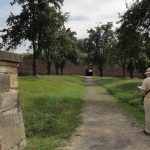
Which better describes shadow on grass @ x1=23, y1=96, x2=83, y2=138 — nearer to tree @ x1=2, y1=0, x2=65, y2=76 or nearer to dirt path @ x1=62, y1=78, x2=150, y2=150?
dirt path @ x1=62, y1=78, x2=150, y2=150

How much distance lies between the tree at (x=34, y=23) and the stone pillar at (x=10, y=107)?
3695 cm

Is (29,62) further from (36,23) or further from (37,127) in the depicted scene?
(37,127)

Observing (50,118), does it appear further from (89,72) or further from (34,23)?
(89,72)

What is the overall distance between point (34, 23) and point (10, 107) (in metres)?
38.0

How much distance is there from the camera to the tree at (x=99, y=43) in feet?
299

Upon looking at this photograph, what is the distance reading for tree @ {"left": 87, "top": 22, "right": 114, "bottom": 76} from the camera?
91.2 metres

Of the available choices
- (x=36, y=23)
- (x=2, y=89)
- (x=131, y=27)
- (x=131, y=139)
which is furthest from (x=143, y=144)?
(x=36, y=23)

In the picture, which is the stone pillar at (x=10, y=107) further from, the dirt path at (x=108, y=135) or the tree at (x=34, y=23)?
the tree at (x=34, y=23)

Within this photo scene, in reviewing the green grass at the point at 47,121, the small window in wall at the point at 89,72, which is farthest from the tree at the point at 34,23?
the small window in wall at the point at 89,72

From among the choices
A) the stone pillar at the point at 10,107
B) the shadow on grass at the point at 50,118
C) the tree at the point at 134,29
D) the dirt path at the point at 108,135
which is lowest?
the dirt path at the point at 108,135

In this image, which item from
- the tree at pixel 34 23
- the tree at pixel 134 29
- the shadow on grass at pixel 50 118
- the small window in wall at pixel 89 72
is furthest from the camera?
the small window in wall at pixel 89 72

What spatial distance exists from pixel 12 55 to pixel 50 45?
38277 millimetres

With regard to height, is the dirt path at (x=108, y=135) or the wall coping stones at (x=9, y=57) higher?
the wall coping stones at (x=9, y=57)

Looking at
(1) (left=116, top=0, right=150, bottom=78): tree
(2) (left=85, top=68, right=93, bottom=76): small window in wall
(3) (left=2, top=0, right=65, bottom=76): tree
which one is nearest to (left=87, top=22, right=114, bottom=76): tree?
(2) (left=85, top=68, right=93, bottom=76): small window in wall
